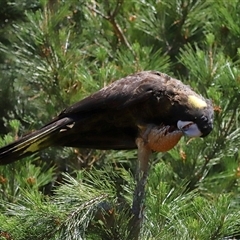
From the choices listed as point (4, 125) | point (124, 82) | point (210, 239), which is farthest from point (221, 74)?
point (4, 125)

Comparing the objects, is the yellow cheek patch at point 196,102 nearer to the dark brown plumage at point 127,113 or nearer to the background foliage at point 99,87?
the dark brown plumage at point 127,113

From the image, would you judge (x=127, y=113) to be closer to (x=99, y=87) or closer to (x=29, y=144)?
(x=29, y=144)

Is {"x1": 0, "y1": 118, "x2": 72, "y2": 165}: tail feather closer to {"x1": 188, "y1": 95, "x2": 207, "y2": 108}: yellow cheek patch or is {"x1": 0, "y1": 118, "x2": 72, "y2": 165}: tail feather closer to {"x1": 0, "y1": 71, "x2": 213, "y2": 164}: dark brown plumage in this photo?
{"x1": 0, "y1": 71, "x2": 213, "y2": 164}: dark brown plumage

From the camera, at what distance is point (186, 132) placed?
118cm

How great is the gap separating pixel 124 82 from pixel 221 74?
0.41m

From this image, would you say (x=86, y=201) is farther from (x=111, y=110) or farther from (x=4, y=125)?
(x=4, y=125)

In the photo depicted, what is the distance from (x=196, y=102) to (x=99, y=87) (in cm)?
52

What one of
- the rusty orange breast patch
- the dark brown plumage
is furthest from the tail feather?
the rusty orange breast patch

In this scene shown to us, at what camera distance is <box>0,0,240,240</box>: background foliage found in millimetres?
1174

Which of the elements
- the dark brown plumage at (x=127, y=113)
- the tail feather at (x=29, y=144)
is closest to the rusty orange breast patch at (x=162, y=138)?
the dark brown plumage at (x=127, y=113)

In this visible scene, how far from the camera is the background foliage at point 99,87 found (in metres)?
1.17

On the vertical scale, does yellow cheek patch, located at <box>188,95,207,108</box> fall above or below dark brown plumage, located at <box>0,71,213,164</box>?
below

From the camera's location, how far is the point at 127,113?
4.02ft

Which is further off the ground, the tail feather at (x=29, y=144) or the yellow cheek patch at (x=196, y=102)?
the tail feather at (x=29, y=144)
